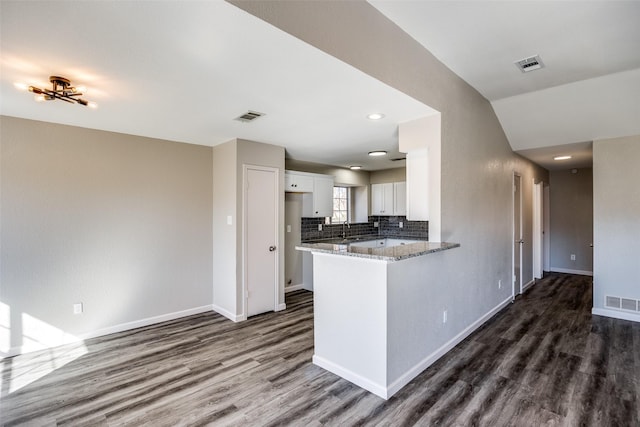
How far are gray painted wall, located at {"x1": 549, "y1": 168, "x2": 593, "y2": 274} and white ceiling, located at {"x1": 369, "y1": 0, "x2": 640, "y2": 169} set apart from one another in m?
2.89

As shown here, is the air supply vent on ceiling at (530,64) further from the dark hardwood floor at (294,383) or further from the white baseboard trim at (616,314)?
the white baseboard trim at (616,314)

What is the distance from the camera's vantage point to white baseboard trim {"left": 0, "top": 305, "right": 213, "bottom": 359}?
314 cm

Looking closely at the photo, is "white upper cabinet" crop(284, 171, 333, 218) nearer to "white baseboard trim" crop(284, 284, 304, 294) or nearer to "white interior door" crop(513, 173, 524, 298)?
"white baseboard trim" crop(284, 284, 304, 294)

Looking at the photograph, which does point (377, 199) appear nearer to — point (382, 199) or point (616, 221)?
point (382, 199)

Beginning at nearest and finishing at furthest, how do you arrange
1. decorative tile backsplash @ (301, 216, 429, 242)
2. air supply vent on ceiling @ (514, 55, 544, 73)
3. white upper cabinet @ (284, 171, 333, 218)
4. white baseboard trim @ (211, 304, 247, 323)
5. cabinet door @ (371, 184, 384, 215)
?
air supply vent on ceiling @ (514, 55, 544, 73), white baseboard trim @ (211, 304, 247, 323), white upper cabinet @ (284, 171, 333, 218), decorative tile backsplash @ (301, 216, 429, 242), cabinet door @ (371, 184, 384, 215)

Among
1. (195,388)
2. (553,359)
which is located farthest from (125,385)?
(553,359)

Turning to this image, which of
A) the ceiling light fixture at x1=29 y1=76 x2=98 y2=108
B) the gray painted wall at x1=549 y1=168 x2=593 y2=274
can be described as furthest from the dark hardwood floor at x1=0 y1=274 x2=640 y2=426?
the gray painted wall at x1=549 y1=168 x2=593 y2=274

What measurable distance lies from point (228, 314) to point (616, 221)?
5.38 meters

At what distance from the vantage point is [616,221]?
4.20 meters

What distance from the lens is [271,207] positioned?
4430mm

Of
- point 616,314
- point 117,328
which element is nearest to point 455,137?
point 616,314

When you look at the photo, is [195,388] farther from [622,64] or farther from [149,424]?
[622,64]

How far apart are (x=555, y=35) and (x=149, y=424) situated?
430 centimetres

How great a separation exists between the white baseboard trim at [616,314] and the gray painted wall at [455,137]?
1.07 metres
